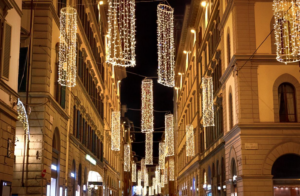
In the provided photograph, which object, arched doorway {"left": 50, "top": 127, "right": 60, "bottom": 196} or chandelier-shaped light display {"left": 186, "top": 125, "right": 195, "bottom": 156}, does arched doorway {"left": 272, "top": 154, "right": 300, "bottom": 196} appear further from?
chandelier-shaped light display {"left": 186, "top": 125, "right": 195, "bottom": 156}

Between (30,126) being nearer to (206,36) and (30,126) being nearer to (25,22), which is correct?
(25,22)

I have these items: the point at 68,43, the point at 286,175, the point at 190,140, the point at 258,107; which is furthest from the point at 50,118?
the point at 190,140

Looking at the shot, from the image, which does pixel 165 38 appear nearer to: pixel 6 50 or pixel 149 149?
pixel 6 50

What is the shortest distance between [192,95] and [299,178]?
29.7 metres

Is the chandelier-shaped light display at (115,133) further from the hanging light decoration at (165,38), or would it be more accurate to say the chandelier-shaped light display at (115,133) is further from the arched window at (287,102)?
the arched window at (287,102)

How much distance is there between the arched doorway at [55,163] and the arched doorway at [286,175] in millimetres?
12280

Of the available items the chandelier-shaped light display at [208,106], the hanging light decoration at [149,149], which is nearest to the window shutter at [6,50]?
the chandelier-shaped light display at [208,106]

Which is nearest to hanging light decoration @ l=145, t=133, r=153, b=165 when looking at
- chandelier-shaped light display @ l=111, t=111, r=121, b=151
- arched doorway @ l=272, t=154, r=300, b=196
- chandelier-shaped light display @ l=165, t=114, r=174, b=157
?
chandelier-shaped light display @ l=165, t=114, r=174, b=157

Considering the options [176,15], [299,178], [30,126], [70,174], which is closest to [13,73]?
[30,126]

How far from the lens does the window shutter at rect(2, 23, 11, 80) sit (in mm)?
17766

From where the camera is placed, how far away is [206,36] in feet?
143

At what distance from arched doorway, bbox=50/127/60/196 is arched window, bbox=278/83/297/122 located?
1291 centimetres

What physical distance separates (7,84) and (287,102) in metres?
16.5

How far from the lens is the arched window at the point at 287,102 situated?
1089 inches
